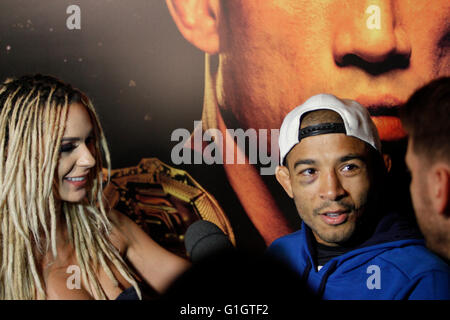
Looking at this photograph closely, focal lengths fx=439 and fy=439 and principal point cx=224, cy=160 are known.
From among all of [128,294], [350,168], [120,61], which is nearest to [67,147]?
[120,61]

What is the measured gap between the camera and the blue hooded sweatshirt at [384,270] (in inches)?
50.1

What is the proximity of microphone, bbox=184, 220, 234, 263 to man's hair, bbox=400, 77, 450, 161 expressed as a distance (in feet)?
2.40

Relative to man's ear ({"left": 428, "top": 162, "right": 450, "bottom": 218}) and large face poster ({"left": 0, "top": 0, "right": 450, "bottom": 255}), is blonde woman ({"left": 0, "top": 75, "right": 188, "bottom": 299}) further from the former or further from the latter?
man's ear ({"left": 428, "top": 162, "right": 450, "bottom": 218})

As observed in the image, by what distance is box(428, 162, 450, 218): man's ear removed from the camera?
4.57 feet

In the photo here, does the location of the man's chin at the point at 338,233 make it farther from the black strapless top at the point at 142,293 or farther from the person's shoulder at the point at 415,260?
the black strapless top at the point at 142,293

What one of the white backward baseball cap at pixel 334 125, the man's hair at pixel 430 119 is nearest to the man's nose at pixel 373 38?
the man's hair at pixel 430 119

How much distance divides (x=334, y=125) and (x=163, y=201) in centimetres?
74

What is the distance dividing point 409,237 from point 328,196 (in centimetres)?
29

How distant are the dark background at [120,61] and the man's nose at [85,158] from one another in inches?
8.9

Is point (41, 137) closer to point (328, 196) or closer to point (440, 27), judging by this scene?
point (328, 196)

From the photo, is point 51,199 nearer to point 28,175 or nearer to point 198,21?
point 28,175

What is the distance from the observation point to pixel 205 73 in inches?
66.1

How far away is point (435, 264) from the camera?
127 centimetres
